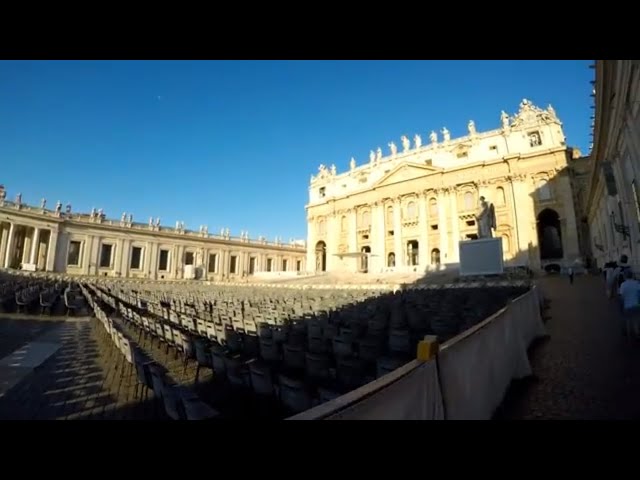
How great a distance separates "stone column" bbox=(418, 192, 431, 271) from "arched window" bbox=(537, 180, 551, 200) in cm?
1112

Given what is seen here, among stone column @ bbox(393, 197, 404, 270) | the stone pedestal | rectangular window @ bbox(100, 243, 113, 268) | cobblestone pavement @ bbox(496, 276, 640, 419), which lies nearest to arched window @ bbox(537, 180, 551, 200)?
stone column @ bbox(393, 197, 404, 270)

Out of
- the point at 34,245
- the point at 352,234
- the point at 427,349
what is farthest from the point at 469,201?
the point at 34,245

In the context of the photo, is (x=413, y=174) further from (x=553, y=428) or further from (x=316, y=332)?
(x=553, y=428)

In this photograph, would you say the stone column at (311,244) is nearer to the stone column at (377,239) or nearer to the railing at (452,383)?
the stone column at (377,239)

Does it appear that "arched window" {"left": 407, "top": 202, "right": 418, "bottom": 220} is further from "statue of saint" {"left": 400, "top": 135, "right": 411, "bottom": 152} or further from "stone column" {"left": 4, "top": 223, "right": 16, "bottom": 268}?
"stone column" {"left": 4, "top": 223, "right": 16, "bottom": 268}

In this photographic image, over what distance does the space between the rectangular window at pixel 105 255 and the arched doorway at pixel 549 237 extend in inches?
2070

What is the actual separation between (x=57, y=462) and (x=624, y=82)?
42.7ft

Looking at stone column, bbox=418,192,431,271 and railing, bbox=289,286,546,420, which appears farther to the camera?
stone column, bbox=418,192,431,271

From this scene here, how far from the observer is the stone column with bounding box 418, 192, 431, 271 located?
3531 cm

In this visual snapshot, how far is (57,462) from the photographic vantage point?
1604mm

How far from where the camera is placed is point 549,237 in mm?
36562

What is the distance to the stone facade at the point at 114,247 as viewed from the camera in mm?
32750

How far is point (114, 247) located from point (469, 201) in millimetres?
45002
